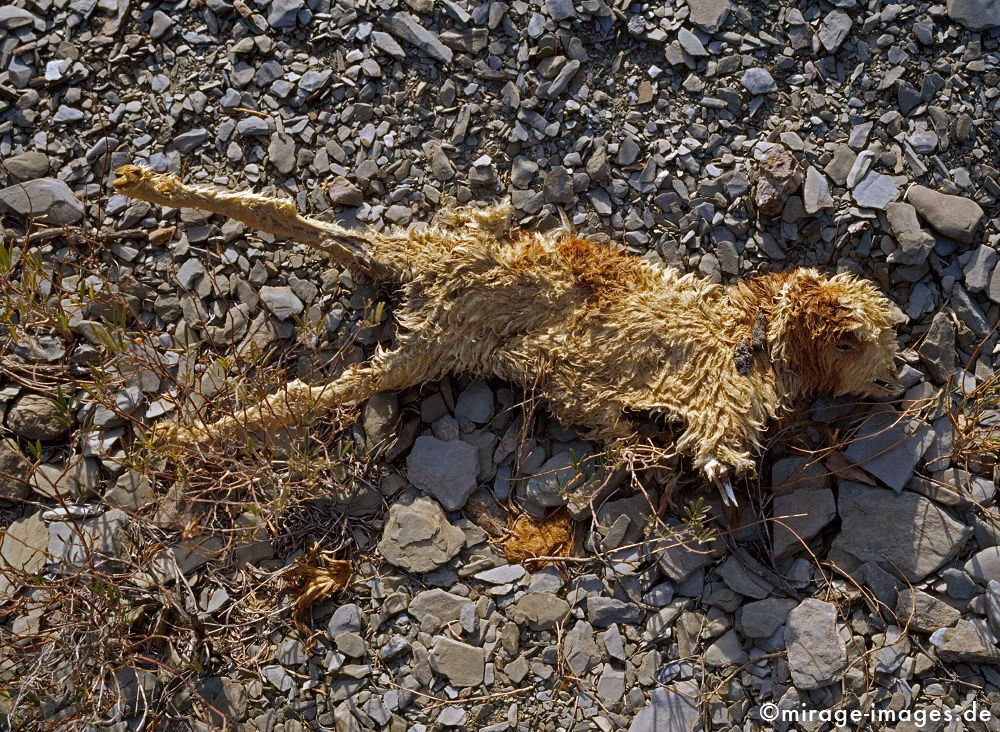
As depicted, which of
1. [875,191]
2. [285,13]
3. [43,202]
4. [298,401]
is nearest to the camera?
[298,401]

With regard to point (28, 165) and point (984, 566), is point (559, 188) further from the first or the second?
point (28, 165)

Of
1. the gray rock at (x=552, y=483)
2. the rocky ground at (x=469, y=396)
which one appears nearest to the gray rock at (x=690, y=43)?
the rocky ground at (x=469, y=396)

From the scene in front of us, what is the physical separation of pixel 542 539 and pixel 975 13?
295 centimetres

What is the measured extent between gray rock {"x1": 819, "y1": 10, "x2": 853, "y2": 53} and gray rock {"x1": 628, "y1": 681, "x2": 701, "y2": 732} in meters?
2.77

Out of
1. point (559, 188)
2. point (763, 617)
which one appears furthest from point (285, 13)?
point (763, 617)

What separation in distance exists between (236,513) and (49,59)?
8.02ft

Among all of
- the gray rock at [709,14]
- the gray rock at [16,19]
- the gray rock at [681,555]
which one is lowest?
the gray rock at [681,555]

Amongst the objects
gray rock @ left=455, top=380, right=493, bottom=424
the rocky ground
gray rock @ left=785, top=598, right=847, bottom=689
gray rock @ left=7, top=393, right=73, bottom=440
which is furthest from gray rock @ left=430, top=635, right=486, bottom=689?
gray rock @ left=7, top=393, right=73, bottom=440

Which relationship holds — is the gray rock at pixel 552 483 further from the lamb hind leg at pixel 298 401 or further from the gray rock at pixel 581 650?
the lamb hind leg at pixel 298 401

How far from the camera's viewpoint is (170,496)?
3062 millimetres

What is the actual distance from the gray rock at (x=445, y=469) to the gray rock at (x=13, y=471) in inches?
63.4

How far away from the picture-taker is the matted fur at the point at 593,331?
279cm

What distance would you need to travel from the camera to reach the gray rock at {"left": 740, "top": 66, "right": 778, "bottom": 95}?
3332mm

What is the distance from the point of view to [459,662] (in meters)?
2.82
